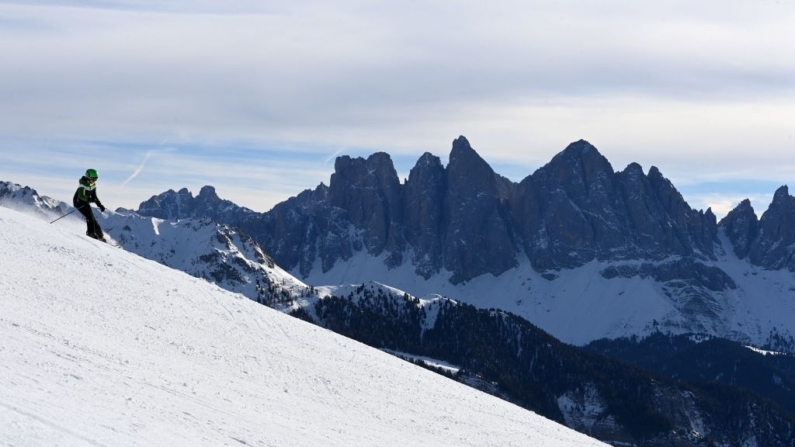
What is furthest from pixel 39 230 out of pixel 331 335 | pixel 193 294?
pixel 331 335

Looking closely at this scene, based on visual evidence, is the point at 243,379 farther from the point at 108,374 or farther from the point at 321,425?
the point at 108,374

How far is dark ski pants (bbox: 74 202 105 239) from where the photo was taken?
139 feet

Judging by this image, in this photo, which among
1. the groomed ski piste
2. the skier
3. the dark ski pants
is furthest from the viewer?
the dark ski pants

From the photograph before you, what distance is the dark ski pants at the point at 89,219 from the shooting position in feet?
139

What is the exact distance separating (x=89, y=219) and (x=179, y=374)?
1830 cm

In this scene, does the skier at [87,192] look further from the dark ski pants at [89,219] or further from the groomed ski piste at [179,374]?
the groomed ski piste at [179,374]

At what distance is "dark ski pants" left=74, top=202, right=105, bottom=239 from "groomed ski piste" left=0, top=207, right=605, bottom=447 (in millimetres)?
1156

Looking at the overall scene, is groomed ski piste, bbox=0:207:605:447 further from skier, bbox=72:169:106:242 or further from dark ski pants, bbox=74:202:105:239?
skier, bbox=72:169:106:242

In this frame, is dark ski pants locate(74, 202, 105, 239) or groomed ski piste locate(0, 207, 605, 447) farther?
dark ski pants locate(74, 202, 105, 239)

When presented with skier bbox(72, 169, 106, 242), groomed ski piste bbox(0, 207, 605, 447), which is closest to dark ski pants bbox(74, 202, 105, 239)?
skier bbox(72, 169, 106, 242)

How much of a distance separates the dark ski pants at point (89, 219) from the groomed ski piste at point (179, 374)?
3.79 ft

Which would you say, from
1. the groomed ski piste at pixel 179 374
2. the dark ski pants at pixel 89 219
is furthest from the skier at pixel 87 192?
the groomed ski piste at pixel 179 374

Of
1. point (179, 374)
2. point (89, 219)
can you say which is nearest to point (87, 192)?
point (89, 219)

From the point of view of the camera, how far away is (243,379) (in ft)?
98.5
